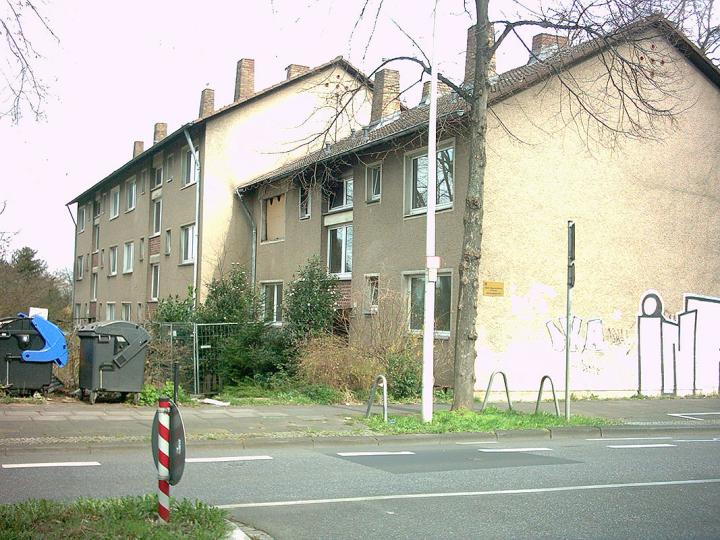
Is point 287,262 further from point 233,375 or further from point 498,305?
point 498,305

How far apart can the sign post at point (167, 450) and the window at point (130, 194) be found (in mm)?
33750

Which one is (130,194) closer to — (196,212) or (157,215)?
(157,215)

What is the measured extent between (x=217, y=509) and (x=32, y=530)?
4.56ft

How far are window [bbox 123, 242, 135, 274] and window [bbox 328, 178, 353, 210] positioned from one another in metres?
17.4

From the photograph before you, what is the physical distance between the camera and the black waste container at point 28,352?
1426 cm

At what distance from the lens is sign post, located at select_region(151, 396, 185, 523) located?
5.88 m

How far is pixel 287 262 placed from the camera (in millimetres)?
25938

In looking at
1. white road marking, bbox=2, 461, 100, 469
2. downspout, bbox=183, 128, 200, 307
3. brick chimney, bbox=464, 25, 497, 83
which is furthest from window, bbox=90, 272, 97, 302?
white road marking, bbox=2, 461, 100, 469

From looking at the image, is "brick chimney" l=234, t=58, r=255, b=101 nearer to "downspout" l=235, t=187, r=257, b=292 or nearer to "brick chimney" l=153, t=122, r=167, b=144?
"downspout" l=235, t=187, r=257, b=292

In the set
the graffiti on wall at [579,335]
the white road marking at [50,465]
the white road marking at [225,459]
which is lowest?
the white road marking at [225,459]

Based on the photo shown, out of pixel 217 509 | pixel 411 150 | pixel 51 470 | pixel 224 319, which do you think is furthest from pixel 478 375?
pixel 217 509

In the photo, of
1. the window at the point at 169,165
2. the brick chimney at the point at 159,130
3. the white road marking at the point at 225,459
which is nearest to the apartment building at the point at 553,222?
the white road marking at the point at 225,459

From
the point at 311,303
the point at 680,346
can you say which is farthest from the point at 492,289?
the point at 680,346

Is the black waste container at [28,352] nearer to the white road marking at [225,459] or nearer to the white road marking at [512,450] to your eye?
the white road marking at [225,459]
